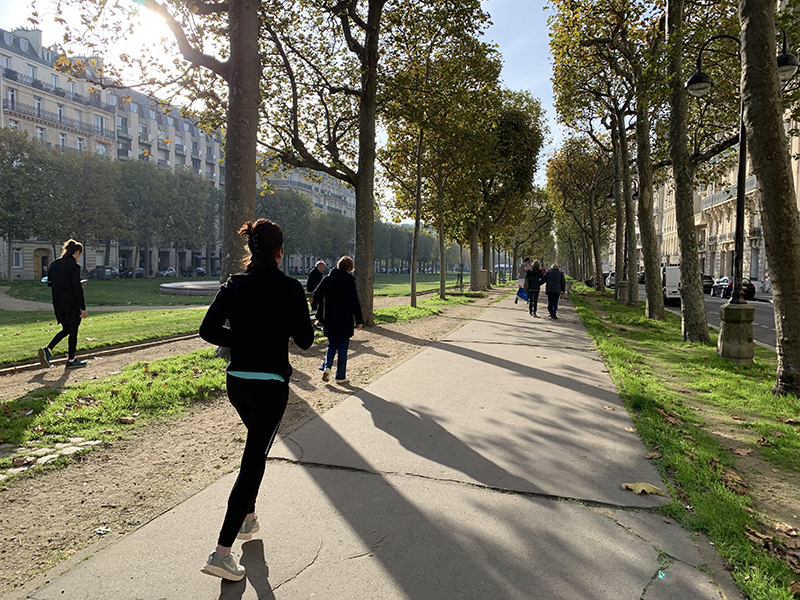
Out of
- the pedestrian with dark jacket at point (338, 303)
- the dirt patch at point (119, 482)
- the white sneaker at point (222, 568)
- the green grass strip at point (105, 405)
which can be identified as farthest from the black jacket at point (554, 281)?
the white sneaker at point (222, 568)

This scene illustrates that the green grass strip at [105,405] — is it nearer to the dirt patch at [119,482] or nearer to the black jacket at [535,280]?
the dirt patch at [119,482]

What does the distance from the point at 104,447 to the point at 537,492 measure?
3775 millimetres

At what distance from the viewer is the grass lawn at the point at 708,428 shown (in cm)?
307

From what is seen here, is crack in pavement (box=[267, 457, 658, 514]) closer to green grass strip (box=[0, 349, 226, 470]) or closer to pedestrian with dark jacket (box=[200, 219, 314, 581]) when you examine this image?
pedestrian with dark jacket (box=[200, 219, 314, 581])

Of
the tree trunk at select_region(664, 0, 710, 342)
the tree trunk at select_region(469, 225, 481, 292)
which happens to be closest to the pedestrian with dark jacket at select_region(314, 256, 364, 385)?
the tree trunk at select_region(664, 0, 710, 342)

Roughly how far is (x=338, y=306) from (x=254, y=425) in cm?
460

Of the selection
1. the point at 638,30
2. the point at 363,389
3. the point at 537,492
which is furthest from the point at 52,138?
the point at 537,492

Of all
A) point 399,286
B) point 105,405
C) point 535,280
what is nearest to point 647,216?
point 535,280

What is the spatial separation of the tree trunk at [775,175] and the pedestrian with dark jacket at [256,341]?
6.88m

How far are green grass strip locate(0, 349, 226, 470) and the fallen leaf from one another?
4.49 metres

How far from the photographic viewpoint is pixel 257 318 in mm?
2961

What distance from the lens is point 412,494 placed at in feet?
12.3

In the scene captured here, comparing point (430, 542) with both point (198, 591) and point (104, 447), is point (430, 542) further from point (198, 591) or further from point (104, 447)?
point (104, 447)

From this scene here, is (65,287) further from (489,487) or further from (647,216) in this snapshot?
(647,216)
